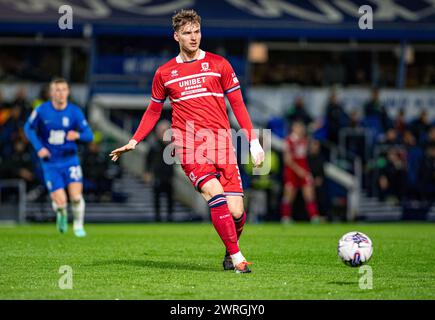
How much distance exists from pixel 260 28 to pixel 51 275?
2008cm

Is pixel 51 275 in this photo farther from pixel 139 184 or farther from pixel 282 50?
pixel 282 50

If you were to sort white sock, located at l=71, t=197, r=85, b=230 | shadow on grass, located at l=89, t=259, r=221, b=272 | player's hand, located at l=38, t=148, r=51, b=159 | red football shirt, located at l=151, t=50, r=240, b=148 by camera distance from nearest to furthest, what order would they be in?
red football shirt, located at l=151, t=50, r=240, b=148 < shadow on grass, located at l=89, t=259, r=221, b=272 < player's hand, located at l=38, t=148, r=51, b=159 < white sock, located at l=71, t=197, r=85, b=230

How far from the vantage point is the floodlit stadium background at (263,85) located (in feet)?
90.4

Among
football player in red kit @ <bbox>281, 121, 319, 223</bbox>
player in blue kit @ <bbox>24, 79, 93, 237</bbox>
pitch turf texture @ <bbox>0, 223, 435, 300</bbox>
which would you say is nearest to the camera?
pitch turf texture @ <bbox>0, 223, 435, 300</bbox>

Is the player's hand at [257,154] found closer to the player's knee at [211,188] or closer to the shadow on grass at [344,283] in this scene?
the player's knee at [211,188]

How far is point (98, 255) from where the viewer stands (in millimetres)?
12758

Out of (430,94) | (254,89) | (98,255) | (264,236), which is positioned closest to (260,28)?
(254,89)

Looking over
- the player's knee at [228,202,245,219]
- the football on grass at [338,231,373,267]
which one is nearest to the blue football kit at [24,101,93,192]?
the player's knee at [228,202,245,219]

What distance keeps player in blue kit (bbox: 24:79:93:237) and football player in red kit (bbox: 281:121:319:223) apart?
32.2ft

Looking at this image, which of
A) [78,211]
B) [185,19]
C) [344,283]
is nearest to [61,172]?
[78,211]

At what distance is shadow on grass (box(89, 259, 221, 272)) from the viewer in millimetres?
10938

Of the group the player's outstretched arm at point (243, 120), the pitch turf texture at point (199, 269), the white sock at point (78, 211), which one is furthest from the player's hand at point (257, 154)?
the white sock at point (78, 211)

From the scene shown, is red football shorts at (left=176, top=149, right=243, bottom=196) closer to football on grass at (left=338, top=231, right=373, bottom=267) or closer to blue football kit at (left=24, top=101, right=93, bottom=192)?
football on grass at (left=338, top=231, right=373, bottom=267)

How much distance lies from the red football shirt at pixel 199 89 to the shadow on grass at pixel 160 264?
4.84ft
